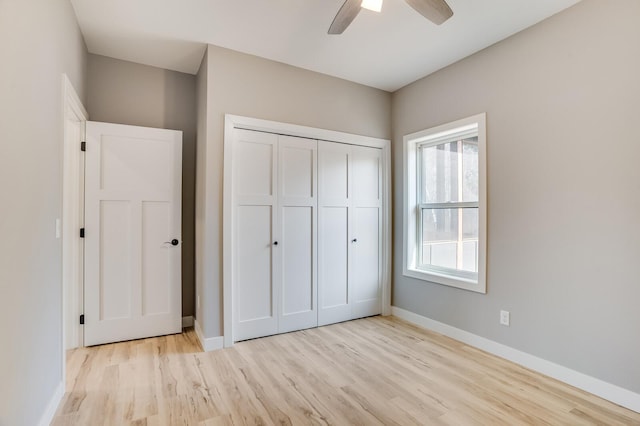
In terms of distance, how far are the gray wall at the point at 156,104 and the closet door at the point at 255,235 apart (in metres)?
0.70

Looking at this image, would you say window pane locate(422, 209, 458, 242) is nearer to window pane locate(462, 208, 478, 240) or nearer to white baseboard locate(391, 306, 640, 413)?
window pane locate(462, 208, 478, 240)

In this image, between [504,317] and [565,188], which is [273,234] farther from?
[565,188]

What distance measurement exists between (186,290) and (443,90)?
11.1ft

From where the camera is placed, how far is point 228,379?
237 centimetres

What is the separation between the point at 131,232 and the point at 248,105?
1626mm

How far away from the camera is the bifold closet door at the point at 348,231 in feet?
11.6

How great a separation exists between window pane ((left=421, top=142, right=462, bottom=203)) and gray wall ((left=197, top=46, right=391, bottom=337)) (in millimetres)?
845

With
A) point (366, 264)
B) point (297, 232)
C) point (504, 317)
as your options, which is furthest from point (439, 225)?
point (297, 232)

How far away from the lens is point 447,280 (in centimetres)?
323

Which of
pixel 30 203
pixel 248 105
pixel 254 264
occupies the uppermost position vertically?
pixel 248 105

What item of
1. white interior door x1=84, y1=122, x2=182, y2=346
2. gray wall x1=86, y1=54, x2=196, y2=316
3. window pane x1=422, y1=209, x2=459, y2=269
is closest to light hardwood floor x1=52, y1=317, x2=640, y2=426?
white interior door x1=84, y1=122, x2=182, y2=346

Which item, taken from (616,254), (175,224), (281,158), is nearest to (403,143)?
(281,158)

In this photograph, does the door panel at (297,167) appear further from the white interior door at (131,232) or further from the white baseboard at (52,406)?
the white baseboard at (52,406)

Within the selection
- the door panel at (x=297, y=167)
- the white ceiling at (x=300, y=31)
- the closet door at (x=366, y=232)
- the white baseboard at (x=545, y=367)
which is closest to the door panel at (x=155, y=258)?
the door panel at (x=297, y=167)
